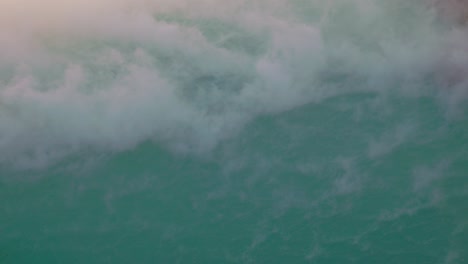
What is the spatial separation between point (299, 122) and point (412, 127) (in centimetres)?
450

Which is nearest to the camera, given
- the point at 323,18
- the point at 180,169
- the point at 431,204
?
the point at 431,204

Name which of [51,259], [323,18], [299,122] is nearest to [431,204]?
[299,122]

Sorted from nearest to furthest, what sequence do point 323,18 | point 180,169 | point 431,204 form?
point 431,204 < point 180,169 < point 323,18

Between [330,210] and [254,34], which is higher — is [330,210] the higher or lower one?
the lower one

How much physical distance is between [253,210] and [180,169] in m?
3.42

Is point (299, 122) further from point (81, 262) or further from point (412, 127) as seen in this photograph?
point (81, 262)

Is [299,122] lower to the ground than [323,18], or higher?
lower

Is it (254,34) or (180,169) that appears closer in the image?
(180,169)

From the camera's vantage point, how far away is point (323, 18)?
25438mm

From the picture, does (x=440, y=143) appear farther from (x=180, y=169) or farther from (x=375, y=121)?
(x=180, y=169)

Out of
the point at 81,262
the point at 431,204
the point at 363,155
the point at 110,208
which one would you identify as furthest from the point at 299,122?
the point at 81,262

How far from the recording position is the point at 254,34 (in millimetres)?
25469

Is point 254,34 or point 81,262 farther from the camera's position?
point 254,34

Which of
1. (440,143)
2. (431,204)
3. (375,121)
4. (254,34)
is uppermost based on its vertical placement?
(254,34)
